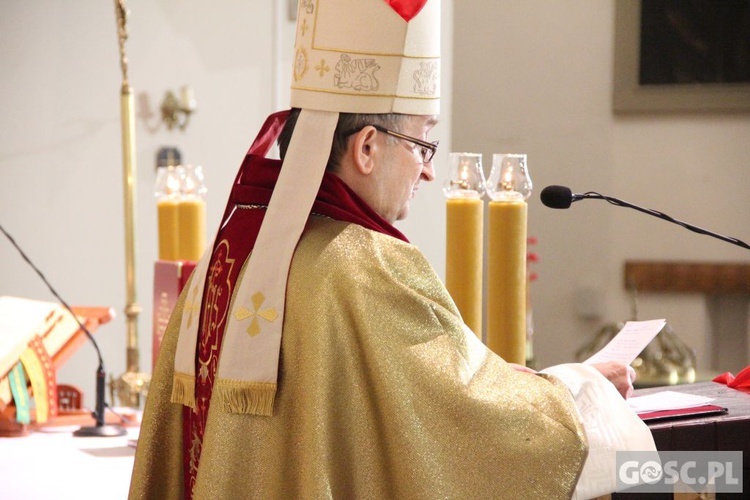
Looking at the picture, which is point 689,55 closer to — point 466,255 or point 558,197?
point 466,255

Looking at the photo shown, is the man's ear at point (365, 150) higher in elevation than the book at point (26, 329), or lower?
higher

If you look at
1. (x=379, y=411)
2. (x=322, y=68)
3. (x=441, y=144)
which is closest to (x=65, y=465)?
(x=379, y=411)

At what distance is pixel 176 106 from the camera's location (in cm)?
446

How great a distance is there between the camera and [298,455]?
1579mm

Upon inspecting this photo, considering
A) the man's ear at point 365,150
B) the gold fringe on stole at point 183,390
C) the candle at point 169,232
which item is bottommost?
the gold fringe on stole at point 183,390

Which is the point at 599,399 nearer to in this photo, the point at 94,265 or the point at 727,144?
the point at 94,265

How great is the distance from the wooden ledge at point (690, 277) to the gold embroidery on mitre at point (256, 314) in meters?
4.77

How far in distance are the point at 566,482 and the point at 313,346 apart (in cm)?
42

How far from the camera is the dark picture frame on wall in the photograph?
6.05 metres

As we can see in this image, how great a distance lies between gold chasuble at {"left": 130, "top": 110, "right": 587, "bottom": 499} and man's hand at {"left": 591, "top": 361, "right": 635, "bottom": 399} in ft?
0.50

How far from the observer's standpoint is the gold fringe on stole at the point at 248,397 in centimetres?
159

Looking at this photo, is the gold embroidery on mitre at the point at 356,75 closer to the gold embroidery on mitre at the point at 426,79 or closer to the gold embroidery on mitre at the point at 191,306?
the gold embroidery on mitre at the point at 426,79

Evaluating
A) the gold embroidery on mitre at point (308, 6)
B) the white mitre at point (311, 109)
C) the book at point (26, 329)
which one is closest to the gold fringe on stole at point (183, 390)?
the white mitre at point (311, 109)

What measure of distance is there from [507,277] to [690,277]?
4.19 metres
